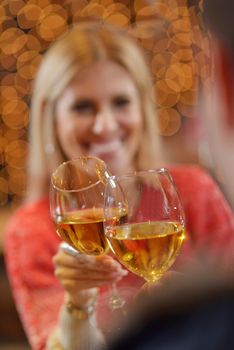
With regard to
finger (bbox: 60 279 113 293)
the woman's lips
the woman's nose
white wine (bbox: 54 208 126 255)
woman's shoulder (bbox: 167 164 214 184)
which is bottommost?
finger (bbox: 60 279 113 293)

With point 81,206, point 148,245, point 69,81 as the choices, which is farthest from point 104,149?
point 148,245

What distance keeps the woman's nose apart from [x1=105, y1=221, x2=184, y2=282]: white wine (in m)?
0.68

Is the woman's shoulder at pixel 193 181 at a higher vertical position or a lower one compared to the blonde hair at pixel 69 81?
lower

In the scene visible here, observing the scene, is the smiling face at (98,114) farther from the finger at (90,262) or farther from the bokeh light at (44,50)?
the bokeh light at (44,50)

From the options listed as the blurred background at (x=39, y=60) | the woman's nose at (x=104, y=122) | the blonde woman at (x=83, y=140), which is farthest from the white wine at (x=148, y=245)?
the blurred background at (x=39, y=60)

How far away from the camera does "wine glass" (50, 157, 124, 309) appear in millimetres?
970

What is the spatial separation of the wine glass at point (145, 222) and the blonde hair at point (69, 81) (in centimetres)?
72

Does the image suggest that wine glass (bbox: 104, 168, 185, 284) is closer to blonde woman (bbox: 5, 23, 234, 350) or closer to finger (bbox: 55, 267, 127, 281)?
finger (bbox: 55, 267, 127, 281)

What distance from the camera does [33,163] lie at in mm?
1786

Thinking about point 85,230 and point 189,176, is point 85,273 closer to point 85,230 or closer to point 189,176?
point 85,230

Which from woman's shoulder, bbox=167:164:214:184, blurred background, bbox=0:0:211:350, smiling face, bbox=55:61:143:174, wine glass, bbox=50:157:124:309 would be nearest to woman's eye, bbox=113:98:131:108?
smiling face, bbox=55:61:143:174

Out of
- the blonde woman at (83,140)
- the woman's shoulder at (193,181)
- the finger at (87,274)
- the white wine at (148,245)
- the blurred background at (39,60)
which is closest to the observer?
the white wine at (148,245)

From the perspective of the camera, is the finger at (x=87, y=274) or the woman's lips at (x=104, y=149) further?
the woman's lips at (x=104, y=149)

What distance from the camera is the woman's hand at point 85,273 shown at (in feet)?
3.28
